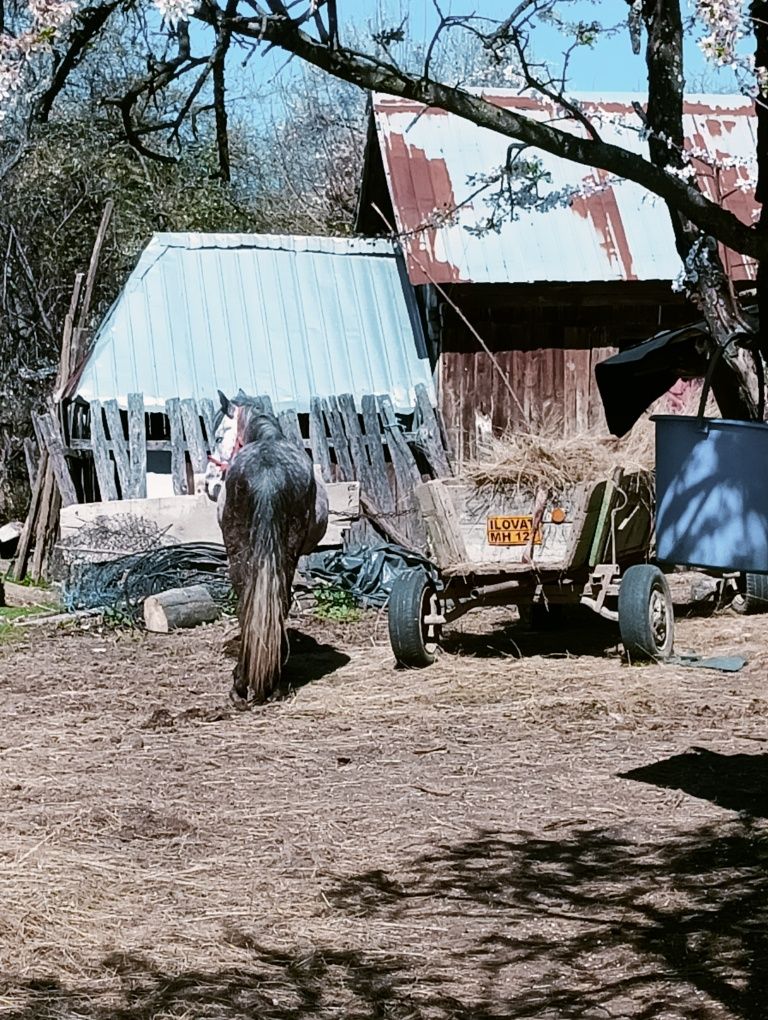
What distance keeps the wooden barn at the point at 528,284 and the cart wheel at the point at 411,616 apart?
176 inches

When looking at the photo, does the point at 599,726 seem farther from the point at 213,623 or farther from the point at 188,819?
the point at 213,623

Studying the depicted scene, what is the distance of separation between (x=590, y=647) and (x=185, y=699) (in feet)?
Result: 10.1

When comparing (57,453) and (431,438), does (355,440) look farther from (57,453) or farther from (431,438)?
(57,453)

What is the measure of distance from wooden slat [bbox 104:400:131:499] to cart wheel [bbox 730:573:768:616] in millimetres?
5827

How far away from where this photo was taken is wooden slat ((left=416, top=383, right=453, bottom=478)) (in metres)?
13.6

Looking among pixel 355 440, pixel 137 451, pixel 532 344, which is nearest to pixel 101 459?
pixel 137 451

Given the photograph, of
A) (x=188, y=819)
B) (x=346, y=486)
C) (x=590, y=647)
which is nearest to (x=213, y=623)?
(x=346, y=486)

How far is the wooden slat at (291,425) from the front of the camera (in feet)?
42.9

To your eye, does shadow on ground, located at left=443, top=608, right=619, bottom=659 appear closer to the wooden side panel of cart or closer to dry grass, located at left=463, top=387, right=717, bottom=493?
the wooden side panel of cart

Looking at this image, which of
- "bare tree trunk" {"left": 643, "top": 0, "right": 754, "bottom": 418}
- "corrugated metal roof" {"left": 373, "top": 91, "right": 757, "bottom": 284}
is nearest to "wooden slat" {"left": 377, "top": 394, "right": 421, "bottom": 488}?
"corrugated metal roof" {"left": 373, "top": 91, "right": 757, "bottom": 284}

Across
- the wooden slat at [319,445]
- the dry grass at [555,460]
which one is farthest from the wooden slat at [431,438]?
the dry grass at [555,460]

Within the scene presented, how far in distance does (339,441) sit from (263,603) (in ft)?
18.3

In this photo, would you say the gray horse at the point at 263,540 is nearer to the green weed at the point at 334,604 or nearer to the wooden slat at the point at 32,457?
the green weed at the point at 334,604

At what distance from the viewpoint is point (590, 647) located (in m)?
9.98
